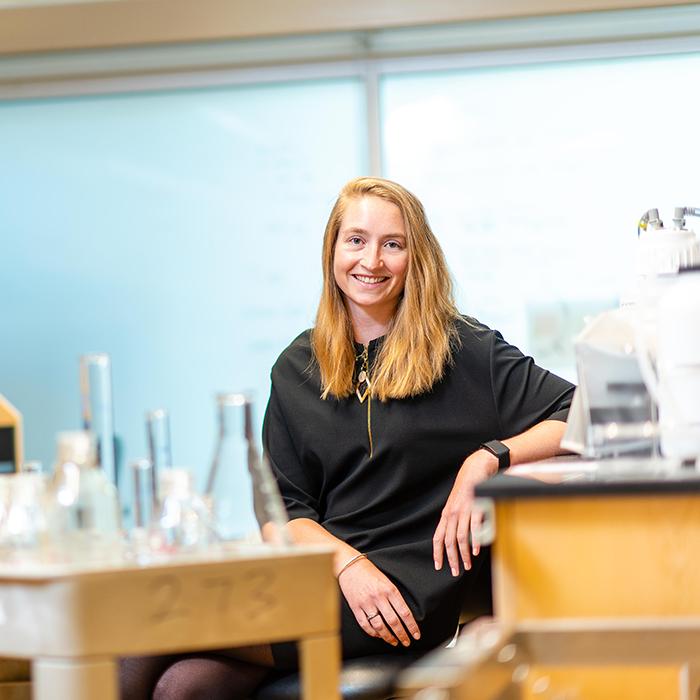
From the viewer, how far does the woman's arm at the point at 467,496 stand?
59.2 inches

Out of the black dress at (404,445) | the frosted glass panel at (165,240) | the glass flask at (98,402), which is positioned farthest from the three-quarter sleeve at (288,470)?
the frosted glass panel at (165,240)

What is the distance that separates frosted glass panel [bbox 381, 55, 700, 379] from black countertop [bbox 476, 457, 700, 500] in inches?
79.5

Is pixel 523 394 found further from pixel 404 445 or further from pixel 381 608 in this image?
pixel 381 608

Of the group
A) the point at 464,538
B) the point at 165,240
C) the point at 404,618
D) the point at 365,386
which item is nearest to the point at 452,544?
the point at 464,538

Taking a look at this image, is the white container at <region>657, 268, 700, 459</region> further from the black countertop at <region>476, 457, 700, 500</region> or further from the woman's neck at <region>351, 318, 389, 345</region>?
the woman's neck at <region>351, 318, 389, 345</region>

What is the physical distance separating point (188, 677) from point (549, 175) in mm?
2247

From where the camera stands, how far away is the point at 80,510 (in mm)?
849

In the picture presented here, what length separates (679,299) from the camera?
1.06 metres

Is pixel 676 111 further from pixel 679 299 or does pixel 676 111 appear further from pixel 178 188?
pixel 679 299

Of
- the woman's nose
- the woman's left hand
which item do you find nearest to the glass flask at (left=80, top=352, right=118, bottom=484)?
the woman's left hand

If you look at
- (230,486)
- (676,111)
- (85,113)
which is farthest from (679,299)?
(85,113)

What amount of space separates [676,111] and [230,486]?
2650 millimetres

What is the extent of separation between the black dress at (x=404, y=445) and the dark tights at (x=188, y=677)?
1.00 ft

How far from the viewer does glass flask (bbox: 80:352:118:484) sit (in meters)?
0.95
